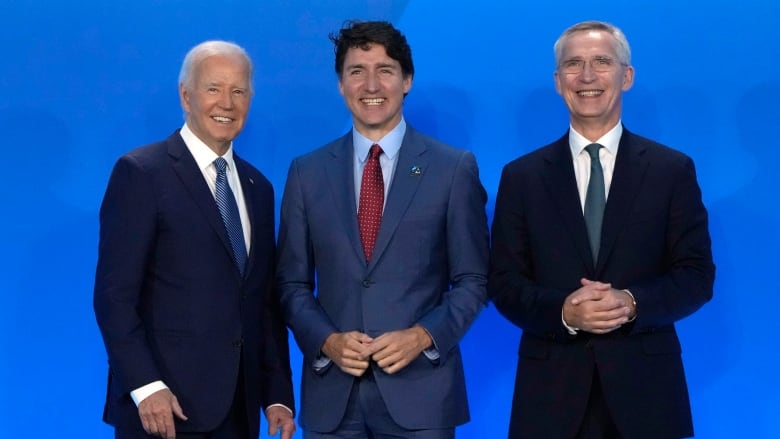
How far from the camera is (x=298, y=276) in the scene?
11.2 ft

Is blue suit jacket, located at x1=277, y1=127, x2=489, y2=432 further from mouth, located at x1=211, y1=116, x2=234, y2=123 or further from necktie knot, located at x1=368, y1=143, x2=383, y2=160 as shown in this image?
A: mouth, located at x1=211, y1=116, x2=234, y2=123

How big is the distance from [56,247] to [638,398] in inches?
102

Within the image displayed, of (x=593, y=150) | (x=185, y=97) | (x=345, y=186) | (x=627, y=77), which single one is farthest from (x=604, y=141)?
(x=185, y=97)

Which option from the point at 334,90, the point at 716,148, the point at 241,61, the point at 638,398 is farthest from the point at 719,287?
Result: the point at 241,61

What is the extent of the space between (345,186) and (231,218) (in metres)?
0.38

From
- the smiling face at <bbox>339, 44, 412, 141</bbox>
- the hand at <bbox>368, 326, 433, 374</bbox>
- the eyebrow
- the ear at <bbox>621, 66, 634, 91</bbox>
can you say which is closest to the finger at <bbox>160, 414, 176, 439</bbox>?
the hand at <bbox>368, 326, 433, 374</bbox>

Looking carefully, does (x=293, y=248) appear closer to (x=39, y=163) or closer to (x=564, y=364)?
(x=564, y=364)

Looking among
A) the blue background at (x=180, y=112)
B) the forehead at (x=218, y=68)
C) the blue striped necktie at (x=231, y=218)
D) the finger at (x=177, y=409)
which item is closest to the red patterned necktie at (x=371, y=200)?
the blue striped necktie at (x=231, y=218)

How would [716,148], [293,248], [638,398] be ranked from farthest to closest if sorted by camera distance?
[716,148] → [293,248] → [638,398]

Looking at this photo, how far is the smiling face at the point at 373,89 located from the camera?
348cm

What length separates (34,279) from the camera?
4543 mm

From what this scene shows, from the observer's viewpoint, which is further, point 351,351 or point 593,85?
point 593,85

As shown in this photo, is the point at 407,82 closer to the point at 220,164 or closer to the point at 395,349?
the point at 220,164

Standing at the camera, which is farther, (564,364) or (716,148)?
(716,148)
